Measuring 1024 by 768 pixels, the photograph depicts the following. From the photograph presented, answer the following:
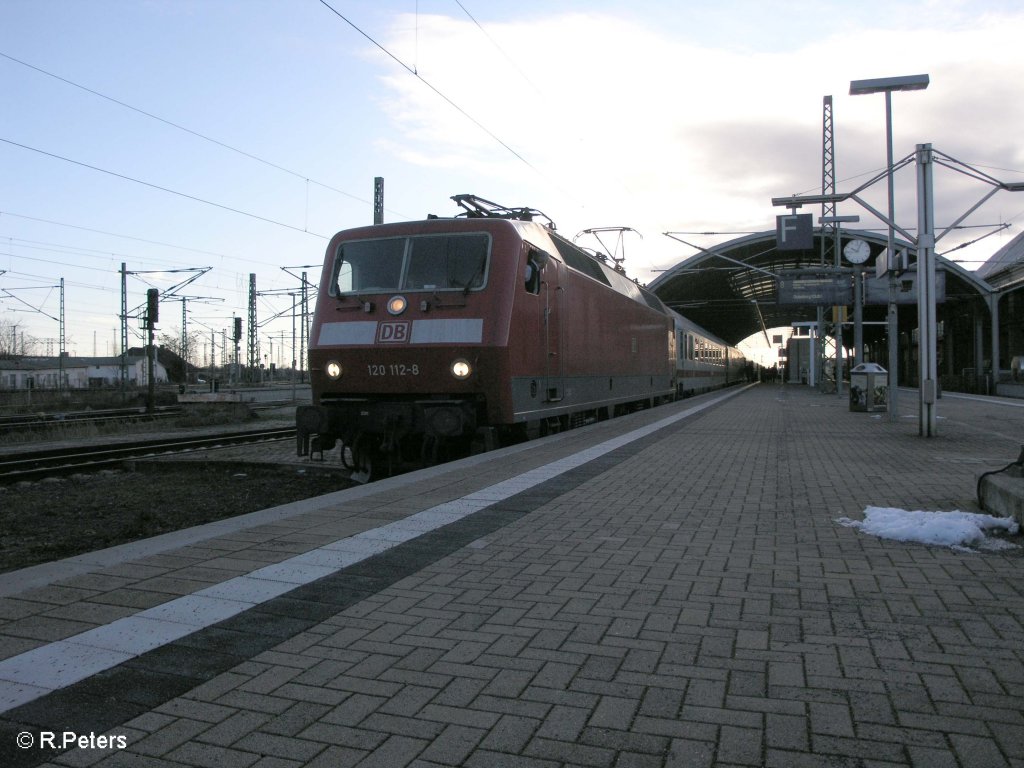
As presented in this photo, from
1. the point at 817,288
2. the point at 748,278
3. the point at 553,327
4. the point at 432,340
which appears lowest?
the point at 432,340

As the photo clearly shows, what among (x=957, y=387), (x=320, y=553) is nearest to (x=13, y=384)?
(x=957, y=387)

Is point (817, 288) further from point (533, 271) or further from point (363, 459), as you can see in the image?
point (363, 459)

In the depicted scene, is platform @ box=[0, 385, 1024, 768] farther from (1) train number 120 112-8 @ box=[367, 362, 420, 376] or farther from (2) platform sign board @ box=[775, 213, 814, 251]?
(2) platform sign board @ box=[775, 213, 814, 251]

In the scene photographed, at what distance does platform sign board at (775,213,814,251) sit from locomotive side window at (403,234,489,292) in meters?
21.6

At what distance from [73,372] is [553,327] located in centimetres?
9665

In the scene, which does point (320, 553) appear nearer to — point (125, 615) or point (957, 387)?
point (125, 615)

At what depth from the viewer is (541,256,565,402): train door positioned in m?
11.0

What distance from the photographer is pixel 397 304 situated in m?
9.87

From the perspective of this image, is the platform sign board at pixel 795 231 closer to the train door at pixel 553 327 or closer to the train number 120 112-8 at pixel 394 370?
the train door at pixel 553 327

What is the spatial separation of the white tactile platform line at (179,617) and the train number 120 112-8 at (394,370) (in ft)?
12.0

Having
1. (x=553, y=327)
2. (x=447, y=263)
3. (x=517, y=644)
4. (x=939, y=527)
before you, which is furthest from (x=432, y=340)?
(x=517, y=644)

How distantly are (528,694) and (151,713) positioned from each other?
128cm

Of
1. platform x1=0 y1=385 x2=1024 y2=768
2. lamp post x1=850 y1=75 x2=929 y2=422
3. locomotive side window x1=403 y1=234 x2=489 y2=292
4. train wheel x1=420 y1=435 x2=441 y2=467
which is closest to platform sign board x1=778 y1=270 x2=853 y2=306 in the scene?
lamp post x1=850 y1=75 x2=929 y2=422

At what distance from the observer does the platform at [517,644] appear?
2.57 meters
